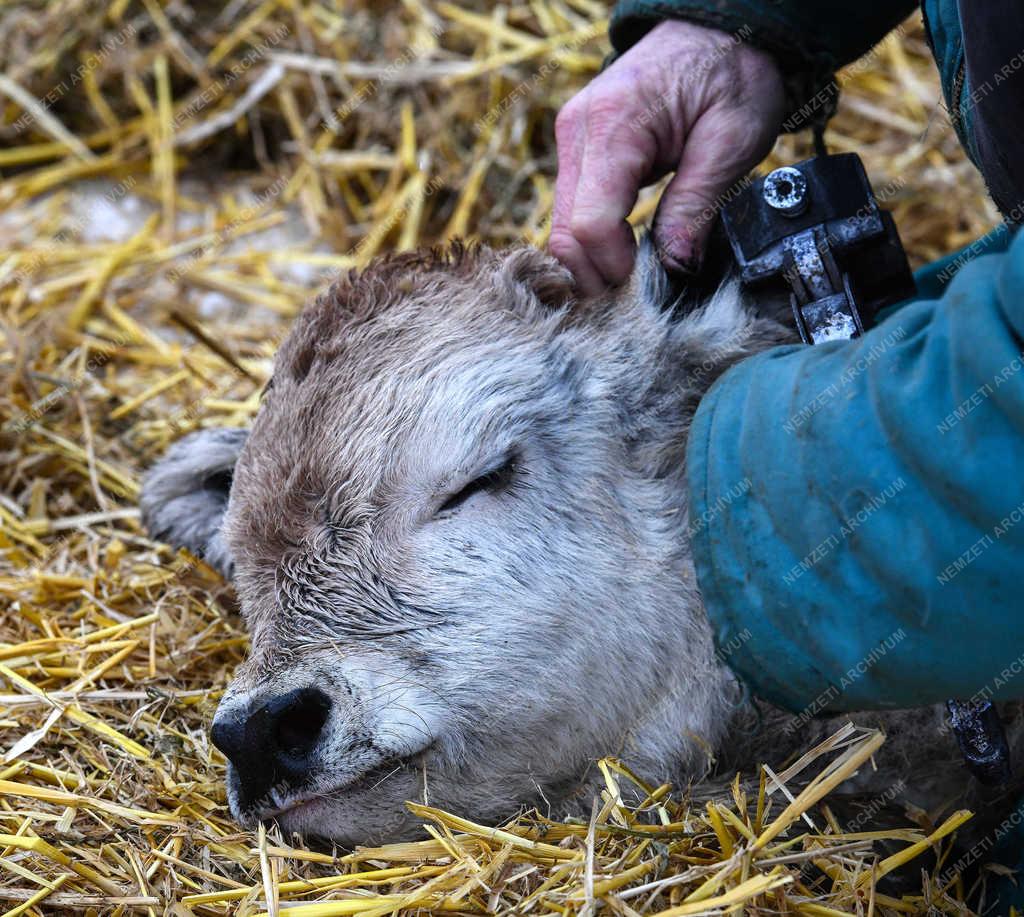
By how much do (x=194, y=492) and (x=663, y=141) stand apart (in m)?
1.79

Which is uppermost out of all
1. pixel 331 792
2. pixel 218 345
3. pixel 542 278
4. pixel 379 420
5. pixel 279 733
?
pixel 542 278

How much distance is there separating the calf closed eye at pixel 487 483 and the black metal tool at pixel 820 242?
0.75 m

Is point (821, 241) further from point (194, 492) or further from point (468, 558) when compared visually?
point (194, 492)

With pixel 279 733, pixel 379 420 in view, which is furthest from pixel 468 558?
pixel 279 733

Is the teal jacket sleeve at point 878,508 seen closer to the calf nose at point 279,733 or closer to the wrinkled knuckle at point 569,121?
the calf nose at point 279,733

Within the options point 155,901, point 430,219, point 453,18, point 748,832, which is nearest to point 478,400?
point 748,832

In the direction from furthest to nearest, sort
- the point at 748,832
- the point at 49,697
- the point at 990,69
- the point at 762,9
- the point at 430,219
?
the point at 430,219 < the point at 762,9 < the point at 49,697 < the point at 990,69 < the point at 748,832

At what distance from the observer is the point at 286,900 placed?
245cm

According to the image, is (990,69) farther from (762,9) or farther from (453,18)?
(453,18)

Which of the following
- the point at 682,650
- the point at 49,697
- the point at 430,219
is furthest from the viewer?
the point at 430,219

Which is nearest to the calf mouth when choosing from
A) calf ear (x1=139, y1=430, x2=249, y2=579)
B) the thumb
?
calf ear (x1=139, y1=430, x2=249, y2=579)

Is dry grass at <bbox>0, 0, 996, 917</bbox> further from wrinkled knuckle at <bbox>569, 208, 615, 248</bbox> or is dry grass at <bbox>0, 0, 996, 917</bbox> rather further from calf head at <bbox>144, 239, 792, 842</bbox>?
wrinkled knuckle at <bbox>569, 208, 615, 248</bbox>

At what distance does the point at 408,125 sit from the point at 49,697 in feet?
13.8

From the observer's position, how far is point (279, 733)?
8.02ft
